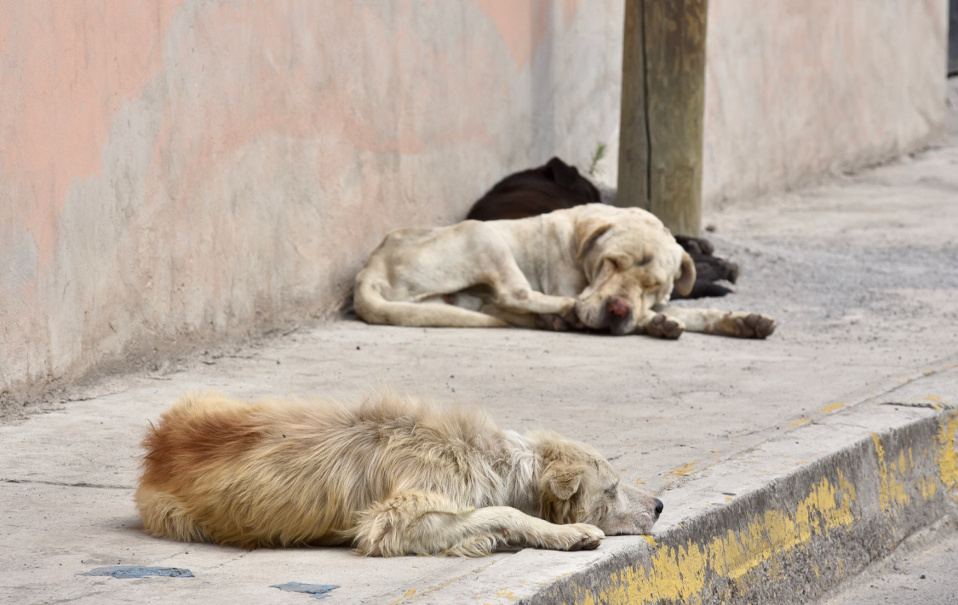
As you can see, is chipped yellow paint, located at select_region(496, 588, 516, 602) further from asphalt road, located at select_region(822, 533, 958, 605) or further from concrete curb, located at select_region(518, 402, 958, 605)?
asphalt road, located at select_region(822, 533, 958, 605)

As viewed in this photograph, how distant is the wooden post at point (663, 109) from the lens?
330 inches

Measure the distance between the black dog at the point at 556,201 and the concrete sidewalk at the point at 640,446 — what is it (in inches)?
7.6

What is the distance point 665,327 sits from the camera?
662cm

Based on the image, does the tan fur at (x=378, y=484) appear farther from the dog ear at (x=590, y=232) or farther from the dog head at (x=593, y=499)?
the dog ear at (x=590, y=232)

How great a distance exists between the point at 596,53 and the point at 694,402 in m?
5.41

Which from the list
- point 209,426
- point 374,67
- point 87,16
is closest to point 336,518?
point 209,426

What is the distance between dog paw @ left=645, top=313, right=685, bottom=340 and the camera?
6598 mm

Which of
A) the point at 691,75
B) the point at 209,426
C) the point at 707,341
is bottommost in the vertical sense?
the point at 707,341

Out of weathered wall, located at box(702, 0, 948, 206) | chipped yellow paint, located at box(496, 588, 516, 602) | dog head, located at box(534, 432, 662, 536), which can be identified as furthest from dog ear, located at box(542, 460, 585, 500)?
Answer: weathered wall, located at box(702, 0, 948, 206)

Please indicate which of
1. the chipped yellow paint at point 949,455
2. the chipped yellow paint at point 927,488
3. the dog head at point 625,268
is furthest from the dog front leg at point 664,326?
the chipped yellow paint at point 927,488

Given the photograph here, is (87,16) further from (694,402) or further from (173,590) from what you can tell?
(173,590)

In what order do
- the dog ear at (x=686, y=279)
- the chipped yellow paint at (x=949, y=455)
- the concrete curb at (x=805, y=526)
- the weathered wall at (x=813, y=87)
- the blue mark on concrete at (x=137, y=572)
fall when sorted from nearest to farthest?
the blue mark on concrete at (x=137, y=572)
the concrete curb at (x=805, y=526)
the chipped yellow paint at (x=949, y=455)
the dog ear at (x=686, y=279)
the weathered wall at (x=813, y=87)

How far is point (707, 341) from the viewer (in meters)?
6.63

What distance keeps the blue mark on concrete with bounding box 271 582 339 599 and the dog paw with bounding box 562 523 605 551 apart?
588mm
